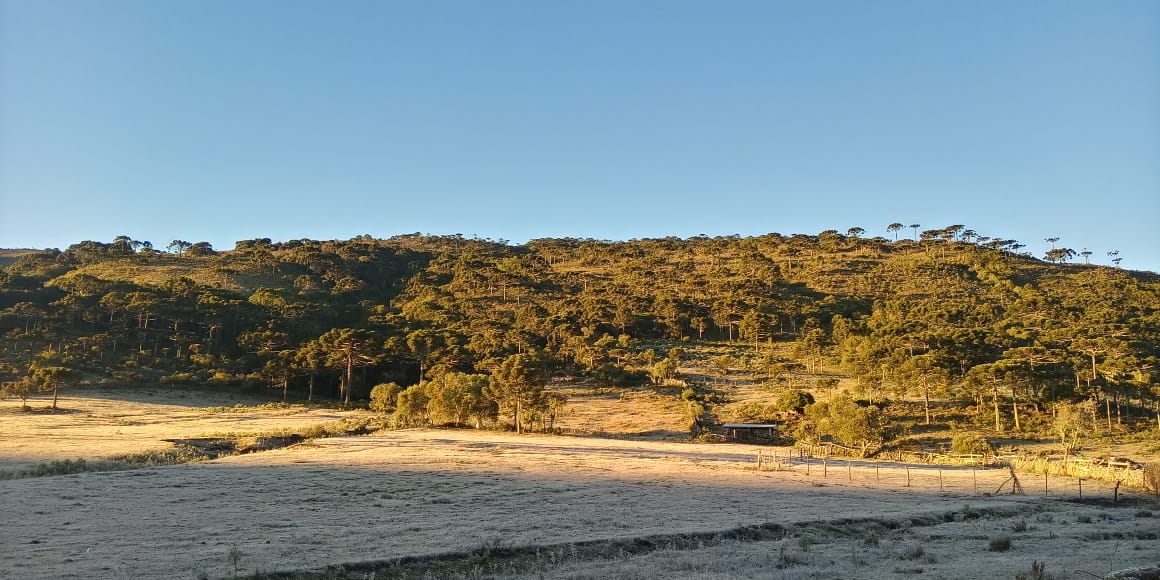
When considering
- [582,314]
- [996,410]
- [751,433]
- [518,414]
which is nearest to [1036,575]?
[751,433]

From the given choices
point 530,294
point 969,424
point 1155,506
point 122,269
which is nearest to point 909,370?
point 969,424

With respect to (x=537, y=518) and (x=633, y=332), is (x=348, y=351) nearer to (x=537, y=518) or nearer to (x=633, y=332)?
(x=633, y=332)

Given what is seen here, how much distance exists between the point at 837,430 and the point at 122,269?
441ft

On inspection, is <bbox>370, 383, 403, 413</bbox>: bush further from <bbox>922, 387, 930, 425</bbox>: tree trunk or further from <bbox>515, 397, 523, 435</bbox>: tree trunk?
<bbox>922, 387, 930, 425</bbox>: tree trunk

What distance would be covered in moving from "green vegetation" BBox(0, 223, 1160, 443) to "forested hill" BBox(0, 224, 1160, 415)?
0.41m

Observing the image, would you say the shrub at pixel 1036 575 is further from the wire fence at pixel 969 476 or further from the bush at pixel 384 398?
the bush at pixel 384 398

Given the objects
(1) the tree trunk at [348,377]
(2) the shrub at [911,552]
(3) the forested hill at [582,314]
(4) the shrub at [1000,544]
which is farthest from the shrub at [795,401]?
(1) the tree trunk at [348,377]

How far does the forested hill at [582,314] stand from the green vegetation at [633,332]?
41cm

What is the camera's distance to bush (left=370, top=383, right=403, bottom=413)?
65.8 meters

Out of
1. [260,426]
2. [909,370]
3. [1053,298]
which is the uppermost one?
[1053,298]

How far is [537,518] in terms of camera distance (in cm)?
1950

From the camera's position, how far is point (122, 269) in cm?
12762

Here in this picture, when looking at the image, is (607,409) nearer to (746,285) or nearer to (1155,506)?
(1155,506)

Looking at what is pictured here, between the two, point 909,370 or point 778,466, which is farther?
point 909,370
